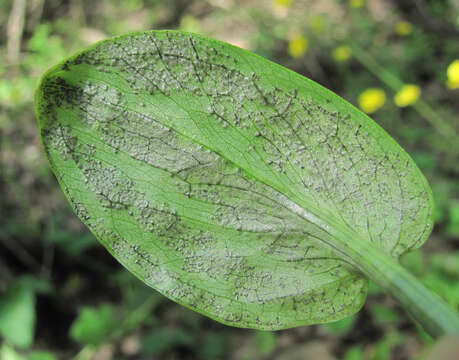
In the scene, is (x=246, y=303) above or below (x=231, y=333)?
above

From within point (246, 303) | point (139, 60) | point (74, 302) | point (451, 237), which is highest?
point (139, 60)

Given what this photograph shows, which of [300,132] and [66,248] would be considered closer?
[300,132]

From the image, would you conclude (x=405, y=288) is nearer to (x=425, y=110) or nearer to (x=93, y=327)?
(x=93, y=327)

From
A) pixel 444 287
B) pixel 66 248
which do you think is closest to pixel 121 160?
pixel 444 287

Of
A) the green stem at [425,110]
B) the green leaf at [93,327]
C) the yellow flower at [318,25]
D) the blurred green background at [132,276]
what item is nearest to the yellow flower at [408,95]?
the blurred green background at [132,276]

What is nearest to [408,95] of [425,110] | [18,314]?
[425,110]

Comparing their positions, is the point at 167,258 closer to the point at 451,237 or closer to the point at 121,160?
the point at 121,160

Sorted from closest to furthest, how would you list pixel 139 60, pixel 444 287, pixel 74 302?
pixel 139 60
pixel 444 287
pixel 74 302
